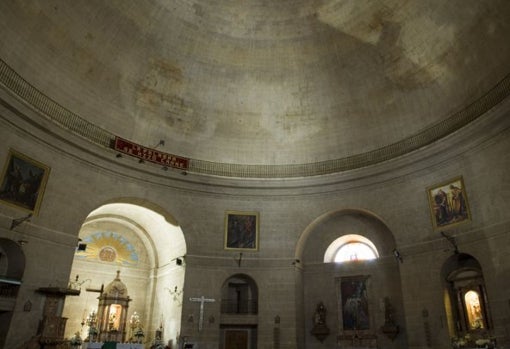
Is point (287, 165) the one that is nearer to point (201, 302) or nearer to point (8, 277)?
point (201, 302)

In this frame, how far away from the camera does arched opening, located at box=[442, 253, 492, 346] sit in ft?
54.1

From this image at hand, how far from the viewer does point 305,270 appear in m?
23.0

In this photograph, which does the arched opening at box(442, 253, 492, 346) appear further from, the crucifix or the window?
the crucifix

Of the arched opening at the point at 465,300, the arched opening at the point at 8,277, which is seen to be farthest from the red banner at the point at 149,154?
the arched opening at the point at 465,300

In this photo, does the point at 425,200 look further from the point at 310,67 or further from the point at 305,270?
the point at 310,67

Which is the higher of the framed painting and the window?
the framed painting

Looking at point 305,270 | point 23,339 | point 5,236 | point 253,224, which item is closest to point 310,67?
point 253,224

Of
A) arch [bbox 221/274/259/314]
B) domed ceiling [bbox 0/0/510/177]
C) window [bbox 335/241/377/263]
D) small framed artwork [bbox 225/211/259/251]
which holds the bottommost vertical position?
arch [bbox 221/274/259/314]

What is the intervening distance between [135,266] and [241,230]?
7621 mm

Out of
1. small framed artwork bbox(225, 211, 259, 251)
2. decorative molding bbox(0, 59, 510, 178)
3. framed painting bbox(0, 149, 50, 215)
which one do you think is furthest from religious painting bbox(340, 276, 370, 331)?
framed painting bbox(0, 149, 50, 215)

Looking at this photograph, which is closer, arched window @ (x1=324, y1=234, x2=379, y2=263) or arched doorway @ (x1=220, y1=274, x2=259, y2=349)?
arched doorway @ (x1=220, y1=274, x2=259, y2=349)

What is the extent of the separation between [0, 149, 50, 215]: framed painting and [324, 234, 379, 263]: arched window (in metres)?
14.5

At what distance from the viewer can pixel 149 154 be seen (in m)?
21.9

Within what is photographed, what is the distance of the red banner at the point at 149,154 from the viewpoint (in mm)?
20922
